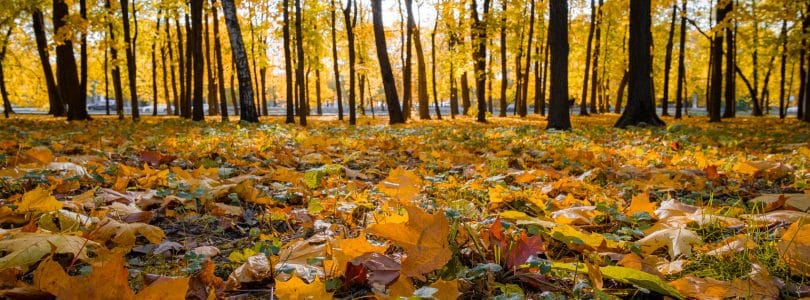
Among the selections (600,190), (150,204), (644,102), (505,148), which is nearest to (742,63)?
(644,102)

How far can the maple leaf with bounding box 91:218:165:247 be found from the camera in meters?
1.64

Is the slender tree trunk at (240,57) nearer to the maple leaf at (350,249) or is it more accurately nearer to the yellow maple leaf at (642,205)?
the yellow maple leaf at (642,205)

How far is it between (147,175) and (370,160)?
213 centimetres

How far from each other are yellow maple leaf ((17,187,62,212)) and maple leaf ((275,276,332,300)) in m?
1.23

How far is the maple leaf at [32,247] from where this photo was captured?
1201mm

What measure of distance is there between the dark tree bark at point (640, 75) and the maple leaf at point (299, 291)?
32.8 ft

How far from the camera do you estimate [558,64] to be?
9906 mm

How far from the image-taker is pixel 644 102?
9820 mm

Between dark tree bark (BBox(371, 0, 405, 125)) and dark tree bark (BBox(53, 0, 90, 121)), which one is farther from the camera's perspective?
dark tree bark (BBox(371, 0, 405, 125))

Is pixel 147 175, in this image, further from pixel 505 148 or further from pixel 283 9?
pixel 283 9

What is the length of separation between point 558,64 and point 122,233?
9548mm

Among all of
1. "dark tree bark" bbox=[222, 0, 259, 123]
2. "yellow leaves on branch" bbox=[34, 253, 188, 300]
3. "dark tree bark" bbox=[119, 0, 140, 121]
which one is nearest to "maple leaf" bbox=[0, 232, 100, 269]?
"yellow leaves on branch" bbox=[34, 253, 188, 300]

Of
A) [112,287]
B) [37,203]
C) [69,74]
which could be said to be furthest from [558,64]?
[69,74]

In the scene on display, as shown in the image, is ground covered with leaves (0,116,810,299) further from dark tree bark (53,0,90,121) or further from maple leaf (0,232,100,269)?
dark tree bark (53,0,90,121)
